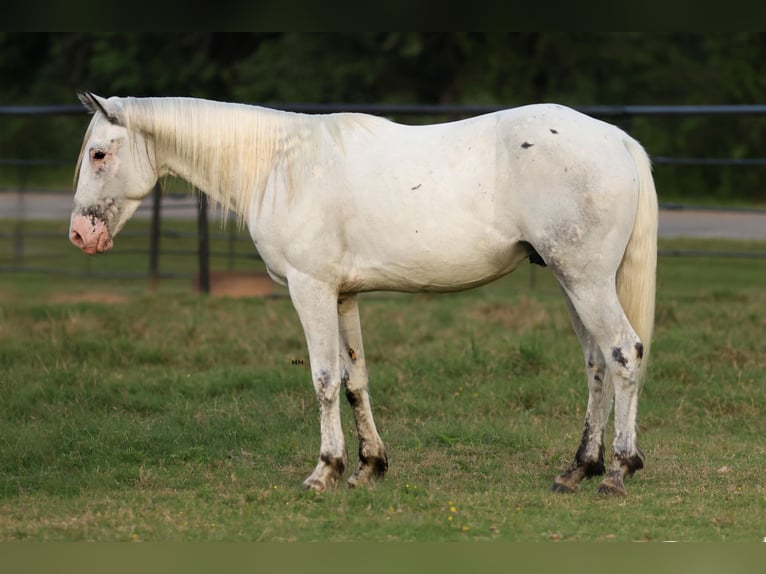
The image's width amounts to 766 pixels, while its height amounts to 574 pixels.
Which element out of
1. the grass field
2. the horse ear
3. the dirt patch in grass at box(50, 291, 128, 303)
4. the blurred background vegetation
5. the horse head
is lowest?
the grass field

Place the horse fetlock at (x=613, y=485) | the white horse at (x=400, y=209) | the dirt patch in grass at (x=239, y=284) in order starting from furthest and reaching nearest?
the dirt patch in grass at (x=239, y=284) → the horse fetlock at (x=613, y=485) → the white horse at (x=400, y=209)

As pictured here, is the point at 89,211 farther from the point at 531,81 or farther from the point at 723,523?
the point at 531,81

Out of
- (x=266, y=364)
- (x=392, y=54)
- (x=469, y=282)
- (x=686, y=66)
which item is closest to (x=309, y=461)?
(x=469, y=282)

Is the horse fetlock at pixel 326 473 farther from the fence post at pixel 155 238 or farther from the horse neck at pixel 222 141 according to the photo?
the fence post at pixel 155 238

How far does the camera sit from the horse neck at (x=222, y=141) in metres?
5.37

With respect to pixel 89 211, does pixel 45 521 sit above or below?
below

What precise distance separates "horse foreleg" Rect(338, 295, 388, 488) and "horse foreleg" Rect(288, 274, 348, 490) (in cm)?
13

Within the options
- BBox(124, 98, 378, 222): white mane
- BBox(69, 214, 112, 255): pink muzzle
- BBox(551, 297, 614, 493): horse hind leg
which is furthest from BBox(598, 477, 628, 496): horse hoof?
BBox(69, 214, 112, 255): pink muzzle

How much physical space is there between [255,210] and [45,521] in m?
1.69

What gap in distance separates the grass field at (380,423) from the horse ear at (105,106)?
179 cm

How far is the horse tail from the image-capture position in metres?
5.16

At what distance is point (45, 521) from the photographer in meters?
4.86

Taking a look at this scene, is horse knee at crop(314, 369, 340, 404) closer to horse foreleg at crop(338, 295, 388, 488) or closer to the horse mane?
horse foreleg at crop(338, 295, 388, 488)

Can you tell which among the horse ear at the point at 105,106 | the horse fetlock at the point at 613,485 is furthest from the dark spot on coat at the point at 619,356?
the horse ear at the point at 105,106
